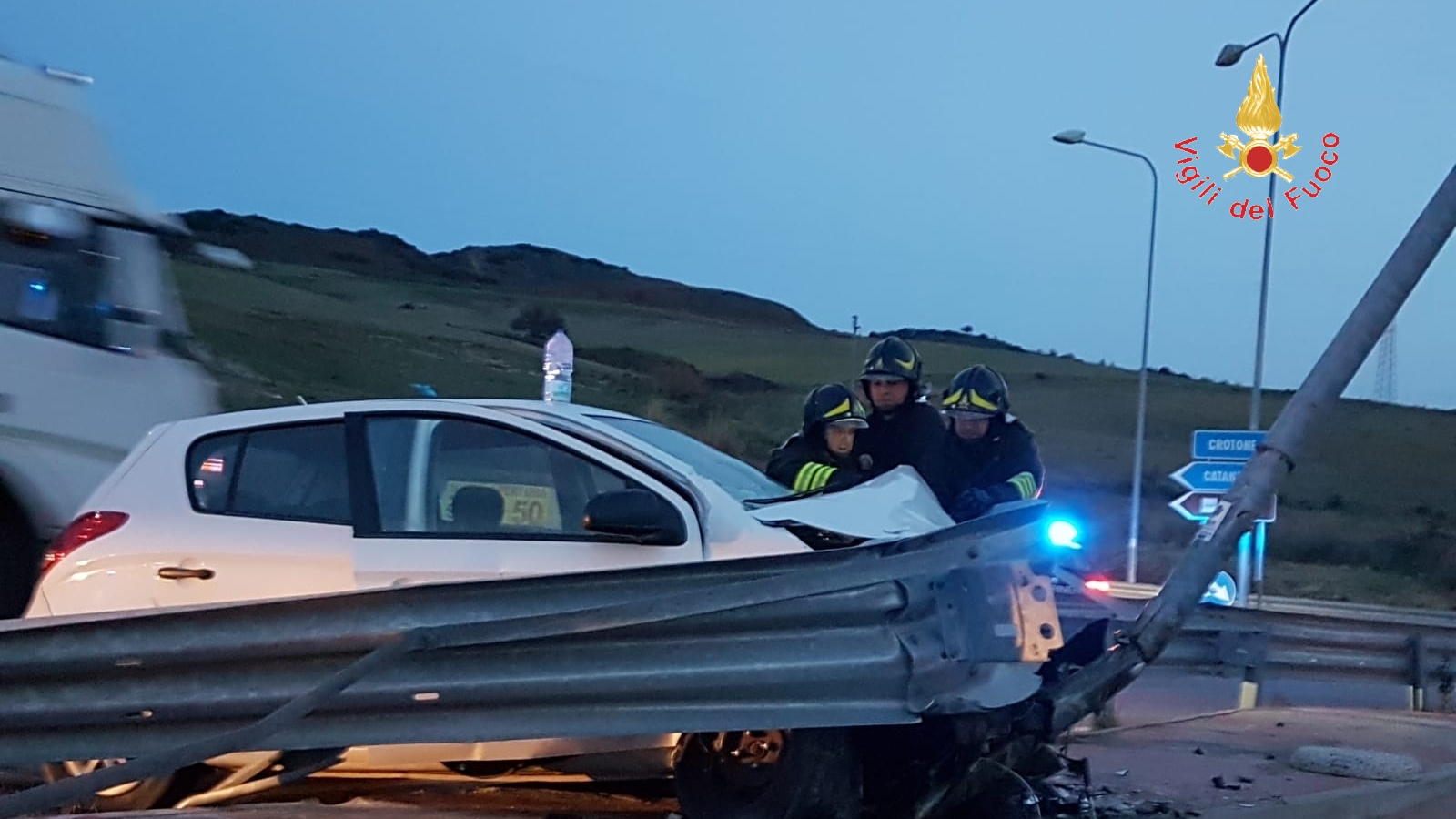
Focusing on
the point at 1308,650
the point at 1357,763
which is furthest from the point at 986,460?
the point at 1308,650

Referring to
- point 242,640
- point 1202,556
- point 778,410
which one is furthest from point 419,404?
point 778,410

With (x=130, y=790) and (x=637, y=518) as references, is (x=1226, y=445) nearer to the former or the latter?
(x=637, y=518)

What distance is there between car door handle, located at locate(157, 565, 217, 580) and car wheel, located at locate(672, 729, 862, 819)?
78.1 inches

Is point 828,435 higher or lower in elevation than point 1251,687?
A: higher

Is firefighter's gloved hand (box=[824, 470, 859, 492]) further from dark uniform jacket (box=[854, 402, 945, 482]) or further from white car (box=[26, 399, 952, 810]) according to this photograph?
dark uniform jacket (box=[854, 402, 945, 482])

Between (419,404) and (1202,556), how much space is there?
3864 millimetres

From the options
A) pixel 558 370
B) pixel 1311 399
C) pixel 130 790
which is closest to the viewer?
pixel 130 790

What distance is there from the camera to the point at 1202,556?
25.9 feet

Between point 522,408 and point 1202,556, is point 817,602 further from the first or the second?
point 1202,556

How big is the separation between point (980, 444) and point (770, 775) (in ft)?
10.6

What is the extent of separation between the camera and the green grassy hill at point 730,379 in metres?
39.9

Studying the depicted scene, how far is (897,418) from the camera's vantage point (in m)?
8.62

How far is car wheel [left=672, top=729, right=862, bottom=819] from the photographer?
5.84 m

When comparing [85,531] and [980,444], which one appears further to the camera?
[980,444]
